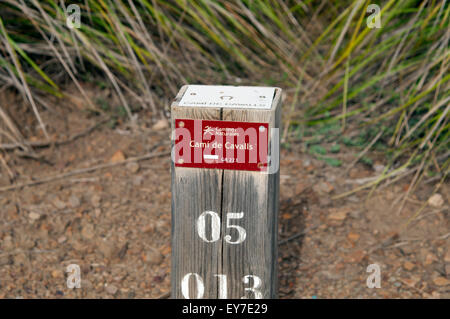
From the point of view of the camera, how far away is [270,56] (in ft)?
11.6

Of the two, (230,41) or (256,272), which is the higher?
(230,41)

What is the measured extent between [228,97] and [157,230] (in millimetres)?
1181

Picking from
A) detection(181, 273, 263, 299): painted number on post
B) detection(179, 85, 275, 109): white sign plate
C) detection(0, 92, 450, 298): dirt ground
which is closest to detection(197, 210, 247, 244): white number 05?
detection(181, 273, 263, 299): painted number on post

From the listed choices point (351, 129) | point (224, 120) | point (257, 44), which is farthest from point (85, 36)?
point (224, 120)

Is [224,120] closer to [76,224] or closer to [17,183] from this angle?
[76,224]

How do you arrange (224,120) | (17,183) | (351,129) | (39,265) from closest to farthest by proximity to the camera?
(224,120)
(39,265)
(17,183)
(351,129)

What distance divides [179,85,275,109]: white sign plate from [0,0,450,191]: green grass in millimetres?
1279

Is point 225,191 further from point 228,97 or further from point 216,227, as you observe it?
point 228,97

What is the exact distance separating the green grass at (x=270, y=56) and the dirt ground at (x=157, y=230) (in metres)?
0.25

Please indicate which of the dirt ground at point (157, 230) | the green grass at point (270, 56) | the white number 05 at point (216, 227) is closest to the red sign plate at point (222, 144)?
the white number 05 at point (216, 227)

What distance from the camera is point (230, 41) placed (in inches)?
129

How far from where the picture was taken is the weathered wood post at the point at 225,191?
5.33 ft

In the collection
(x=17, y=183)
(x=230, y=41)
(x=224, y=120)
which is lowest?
(x=17, y=183)

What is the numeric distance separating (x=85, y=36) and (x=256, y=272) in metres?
1.90
